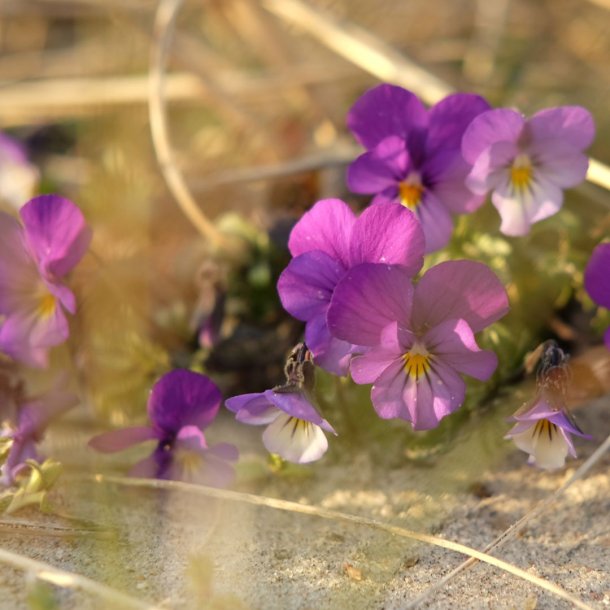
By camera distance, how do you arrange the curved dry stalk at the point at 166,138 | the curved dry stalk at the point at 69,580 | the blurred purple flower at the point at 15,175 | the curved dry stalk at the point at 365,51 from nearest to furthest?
the curved dry stalk at the point at 69,580 < the curved dry stalk at the point at 166,138 < the curved dry stalk at the point at 365,51 < the blurred purple flower at the point at 15,175

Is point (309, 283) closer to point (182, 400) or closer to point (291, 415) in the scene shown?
point (291, 415)

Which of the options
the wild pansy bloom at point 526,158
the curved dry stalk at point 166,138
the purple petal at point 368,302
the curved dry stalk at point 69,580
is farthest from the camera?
the curved dry stalk at point 166,138

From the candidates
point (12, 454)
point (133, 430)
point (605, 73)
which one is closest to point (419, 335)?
Answer: point (133, 430)

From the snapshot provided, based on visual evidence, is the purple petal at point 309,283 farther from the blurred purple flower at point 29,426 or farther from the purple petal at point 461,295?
the blurred purple flower at point 29,426

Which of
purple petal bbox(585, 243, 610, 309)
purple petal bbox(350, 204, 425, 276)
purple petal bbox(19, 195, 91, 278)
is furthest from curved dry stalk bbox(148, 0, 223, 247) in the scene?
purple petal bbox(585, 243, 610, 309)

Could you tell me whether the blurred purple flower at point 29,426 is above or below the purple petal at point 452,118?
below

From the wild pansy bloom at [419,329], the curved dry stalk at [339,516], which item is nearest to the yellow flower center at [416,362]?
the wild pansy bloom at [419,329]

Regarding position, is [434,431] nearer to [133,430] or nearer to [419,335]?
[419,335]

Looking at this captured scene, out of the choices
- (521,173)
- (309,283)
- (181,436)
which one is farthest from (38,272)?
(521,173)
